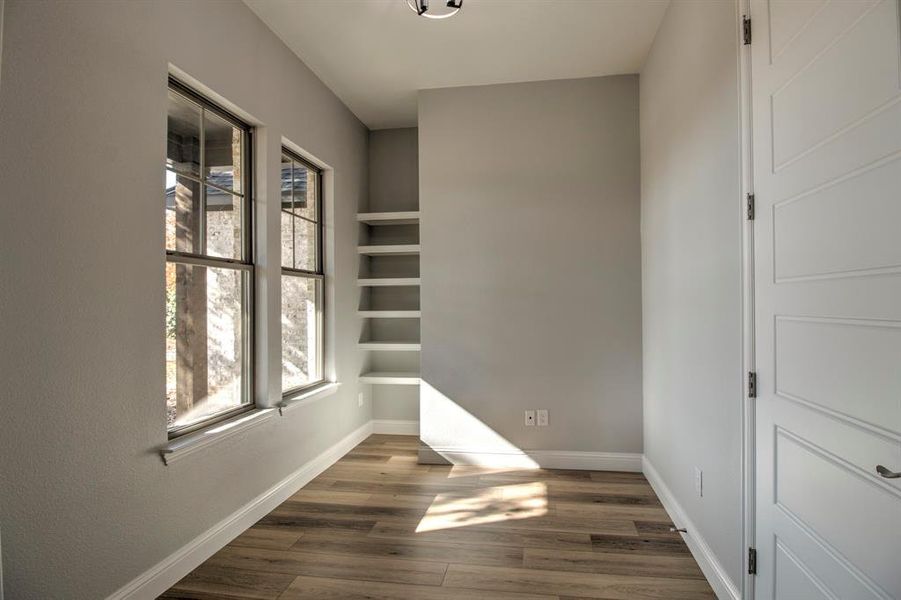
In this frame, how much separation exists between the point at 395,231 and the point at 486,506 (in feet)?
8.37

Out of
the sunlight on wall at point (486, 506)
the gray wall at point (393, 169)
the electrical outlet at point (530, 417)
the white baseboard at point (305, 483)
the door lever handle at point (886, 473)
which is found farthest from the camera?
the gray wall at point (393, 169)

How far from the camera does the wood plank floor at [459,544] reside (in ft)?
6.83

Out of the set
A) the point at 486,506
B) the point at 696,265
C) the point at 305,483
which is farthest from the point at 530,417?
the point at 696,265

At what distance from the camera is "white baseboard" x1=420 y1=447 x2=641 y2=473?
3.52 metres

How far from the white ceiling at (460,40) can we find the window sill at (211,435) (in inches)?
87.0

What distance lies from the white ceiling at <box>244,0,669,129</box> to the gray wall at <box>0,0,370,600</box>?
0.57m

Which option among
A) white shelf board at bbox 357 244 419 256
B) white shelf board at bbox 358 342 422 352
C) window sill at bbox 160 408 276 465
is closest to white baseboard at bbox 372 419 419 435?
white shelf board at bbox 358 342 422 352

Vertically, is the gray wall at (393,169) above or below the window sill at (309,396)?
above

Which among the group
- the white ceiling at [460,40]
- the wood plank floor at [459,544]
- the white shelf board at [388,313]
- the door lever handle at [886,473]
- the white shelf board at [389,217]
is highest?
the white ceiling at [460,40]

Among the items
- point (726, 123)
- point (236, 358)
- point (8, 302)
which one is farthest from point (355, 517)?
point (726, 123)

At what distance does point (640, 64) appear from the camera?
11.1 ft

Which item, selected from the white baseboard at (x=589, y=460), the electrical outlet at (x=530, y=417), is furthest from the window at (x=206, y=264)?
the white baseboard at (x=589, y=460)

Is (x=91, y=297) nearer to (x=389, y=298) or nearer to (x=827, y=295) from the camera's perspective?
(x=827, y=295)

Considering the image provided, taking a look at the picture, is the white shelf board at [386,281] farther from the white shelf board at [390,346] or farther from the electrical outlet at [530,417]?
the electrical outlet at [530,417]
